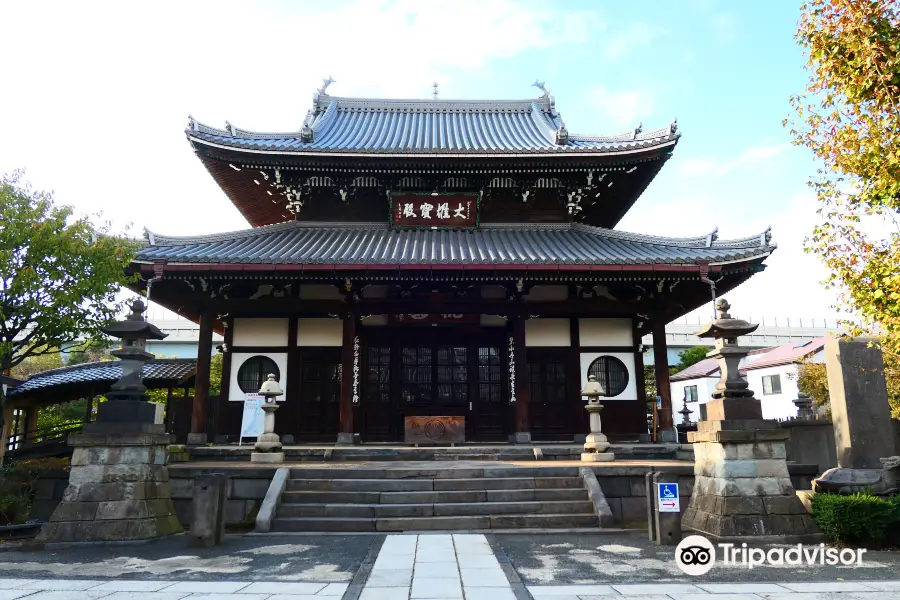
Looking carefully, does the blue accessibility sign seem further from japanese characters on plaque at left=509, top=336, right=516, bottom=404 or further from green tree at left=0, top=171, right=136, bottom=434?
green tree at left=0, top=171, right=136, bottom=434

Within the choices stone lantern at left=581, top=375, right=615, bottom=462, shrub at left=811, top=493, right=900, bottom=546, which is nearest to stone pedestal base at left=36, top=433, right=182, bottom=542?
stone lantern at left=581, top=375, right=615, bottom=462

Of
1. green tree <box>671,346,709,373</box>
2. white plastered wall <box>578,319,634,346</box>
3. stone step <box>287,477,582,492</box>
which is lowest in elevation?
stone step <box>287,477,582,492</box>

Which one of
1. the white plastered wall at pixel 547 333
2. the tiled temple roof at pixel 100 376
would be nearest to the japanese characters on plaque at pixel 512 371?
the white plastered wall at pixel 547 333

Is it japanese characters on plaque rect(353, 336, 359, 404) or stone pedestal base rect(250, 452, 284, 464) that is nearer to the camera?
stone pedestal base rect(250, 452, 284, 464)

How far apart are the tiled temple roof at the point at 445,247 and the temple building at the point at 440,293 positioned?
9 cm

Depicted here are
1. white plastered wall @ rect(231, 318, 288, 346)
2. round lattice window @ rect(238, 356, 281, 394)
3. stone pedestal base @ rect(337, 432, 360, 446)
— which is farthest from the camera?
white plastered wall @ rect(231, 318, 288, 346)

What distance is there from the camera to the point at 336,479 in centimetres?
1048

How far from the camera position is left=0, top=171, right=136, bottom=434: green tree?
33.0 ft

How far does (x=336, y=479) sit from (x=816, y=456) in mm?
11933

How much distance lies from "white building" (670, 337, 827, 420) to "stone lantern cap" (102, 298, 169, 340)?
3575 centimetres

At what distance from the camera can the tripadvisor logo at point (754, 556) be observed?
7.13 metres

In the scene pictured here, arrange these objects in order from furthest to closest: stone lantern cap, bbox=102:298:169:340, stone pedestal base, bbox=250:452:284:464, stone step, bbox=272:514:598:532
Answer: stone pedestal base, bbox=250:452:284:464 → stone lantern cap, bbox=102:298:169:340 → stone step, bbox=272:514:598:532

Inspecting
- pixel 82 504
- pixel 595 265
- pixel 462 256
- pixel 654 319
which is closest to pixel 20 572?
Result: pixel 82 504

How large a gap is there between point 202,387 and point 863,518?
14.5 m
